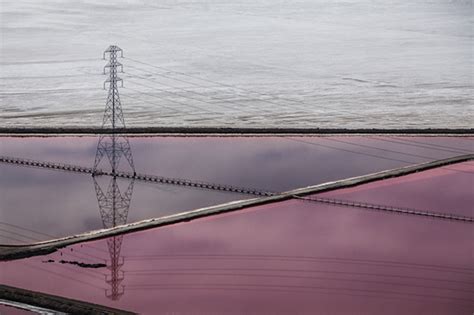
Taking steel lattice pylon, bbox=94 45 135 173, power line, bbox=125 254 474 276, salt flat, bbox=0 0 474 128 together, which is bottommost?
power line, bbox=125 254 474 276

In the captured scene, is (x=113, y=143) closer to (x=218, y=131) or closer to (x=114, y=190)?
(x=218, y=131)

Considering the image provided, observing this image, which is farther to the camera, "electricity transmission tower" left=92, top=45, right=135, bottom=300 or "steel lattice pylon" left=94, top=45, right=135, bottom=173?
"steel lattice pylon" left=94, top=45, right=135, bottom=173

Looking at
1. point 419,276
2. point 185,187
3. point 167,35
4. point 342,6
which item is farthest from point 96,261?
point 342,6

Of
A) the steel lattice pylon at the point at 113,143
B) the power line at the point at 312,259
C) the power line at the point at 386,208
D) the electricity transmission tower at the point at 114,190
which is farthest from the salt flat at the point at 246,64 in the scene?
the power line at the point at 312,259

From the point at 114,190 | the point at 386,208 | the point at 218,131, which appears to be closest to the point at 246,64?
the point at 218,131

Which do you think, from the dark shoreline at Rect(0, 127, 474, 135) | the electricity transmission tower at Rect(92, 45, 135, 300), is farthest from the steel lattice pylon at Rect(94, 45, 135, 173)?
the dark shoreline at Rect(0, 127, 474, 135)

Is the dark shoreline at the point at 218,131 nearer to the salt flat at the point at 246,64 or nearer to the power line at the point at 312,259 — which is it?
the salt flat at the point at 246,64

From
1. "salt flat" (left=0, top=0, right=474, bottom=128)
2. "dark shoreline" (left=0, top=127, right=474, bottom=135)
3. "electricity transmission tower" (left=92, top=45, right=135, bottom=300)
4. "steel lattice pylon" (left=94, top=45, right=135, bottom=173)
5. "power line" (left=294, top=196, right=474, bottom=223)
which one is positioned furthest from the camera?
"salt flat" (left=0, top=0, right=474, bottom=128)

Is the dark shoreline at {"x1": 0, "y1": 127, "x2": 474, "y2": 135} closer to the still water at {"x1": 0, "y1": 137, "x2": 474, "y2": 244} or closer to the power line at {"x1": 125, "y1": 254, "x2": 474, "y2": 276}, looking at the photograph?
the still water at {"x1": 0, "y1": 137, "x2": 474, "y2": 244}

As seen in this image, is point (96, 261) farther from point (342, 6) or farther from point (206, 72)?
point (342, 6)

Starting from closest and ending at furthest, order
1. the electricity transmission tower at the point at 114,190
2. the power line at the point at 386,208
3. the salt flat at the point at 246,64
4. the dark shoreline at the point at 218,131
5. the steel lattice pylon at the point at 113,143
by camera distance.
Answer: the electricity transmission tower at the point at 114,190
the power line at the point at 386,208
the steel lattice pylon at the point at 113,143
the dark shoreline at the point at 218,131
the salt flat at the point at 246,64

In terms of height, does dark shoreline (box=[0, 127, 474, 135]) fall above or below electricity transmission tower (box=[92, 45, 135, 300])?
above
